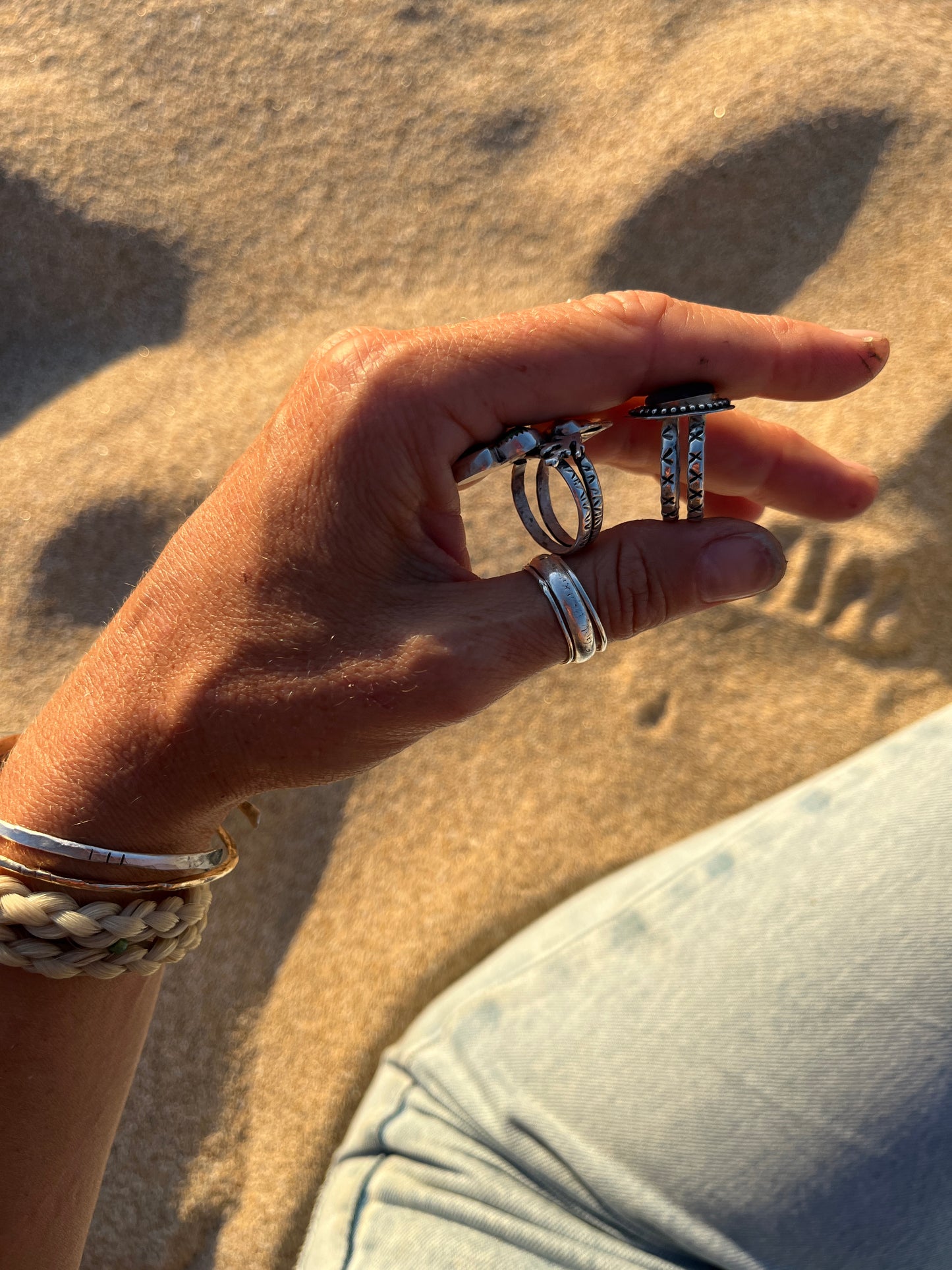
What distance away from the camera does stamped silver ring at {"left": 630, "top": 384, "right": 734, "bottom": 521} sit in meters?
1.09

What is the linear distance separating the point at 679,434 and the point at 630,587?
198mm

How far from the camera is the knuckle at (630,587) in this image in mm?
1104

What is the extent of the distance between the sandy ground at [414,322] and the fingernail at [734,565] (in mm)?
554

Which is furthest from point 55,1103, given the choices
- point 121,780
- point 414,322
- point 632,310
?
point 414,322

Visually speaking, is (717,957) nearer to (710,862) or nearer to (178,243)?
(710,862)

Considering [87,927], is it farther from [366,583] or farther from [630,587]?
[630,587]

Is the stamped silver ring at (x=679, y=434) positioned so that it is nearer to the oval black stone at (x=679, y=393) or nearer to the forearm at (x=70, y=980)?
the oval black stone at (x=679, y=393)

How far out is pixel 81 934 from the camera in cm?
107

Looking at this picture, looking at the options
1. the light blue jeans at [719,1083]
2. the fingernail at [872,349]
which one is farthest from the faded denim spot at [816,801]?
the fingernail at [872,349]

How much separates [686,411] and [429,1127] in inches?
40.5

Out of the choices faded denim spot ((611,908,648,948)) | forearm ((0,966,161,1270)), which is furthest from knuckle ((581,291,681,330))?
forearm ((0,966,161,1270))

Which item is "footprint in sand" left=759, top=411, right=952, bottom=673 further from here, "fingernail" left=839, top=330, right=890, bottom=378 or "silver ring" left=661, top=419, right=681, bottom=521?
"silver ring" left=661, top=419, right=681, bottom=521

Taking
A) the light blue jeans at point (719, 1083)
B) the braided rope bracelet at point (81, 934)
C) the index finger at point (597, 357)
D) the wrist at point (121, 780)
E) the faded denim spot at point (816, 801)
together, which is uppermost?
the index finger at point (597, 357)

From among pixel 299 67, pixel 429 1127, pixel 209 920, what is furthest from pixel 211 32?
pixel 429 1127
